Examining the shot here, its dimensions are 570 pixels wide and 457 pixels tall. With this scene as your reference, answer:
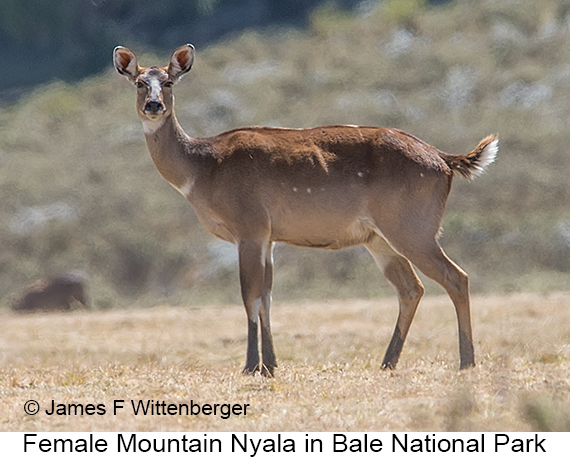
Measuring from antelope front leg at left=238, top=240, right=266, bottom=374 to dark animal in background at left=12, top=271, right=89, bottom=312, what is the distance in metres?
13.0

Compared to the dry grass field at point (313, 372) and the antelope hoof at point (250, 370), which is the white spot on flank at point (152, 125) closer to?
the dry grass field at point (313, 372)

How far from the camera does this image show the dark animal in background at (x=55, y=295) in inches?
885

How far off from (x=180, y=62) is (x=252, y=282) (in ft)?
8.24

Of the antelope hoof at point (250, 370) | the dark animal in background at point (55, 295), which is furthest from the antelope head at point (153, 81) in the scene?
the dark animal in background at point (55, 295)

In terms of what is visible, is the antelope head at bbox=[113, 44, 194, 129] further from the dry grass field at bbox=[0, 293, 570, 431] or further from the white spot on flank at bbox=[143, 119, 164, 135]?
the dry grass field at bbox=[0, 293, 570, 431]

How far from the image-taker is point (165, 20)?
1614 inches

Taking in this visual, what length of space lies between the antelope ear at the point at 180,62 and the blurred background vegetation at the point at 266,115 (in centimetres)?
1325

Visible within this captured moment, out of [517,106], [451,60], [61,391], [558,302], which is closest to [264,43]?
[451,60]

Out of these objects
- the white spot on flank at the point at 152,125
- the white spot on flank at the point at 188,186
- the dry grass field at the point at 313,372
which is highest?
the white spot on flank at the point at 152,125

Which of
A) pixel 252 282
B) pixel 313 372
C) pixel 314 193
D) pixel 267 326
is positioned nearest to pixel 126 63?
pixel 314 193

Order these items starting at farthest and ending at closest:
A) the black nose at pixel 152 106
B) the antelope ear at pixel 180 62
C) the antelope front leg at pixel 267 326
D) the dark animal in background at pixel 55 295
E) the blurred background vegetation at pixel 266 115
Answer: the blurred background vegetation at pixel 266 115, the dark animal in background at pixel 55 295, the antelope ear at pixel 180 62, the black nose at pixel 152 106, the antelope front leg at pixel 267 326

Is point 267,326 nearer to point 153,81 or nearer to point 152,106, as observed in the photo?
point 152,106

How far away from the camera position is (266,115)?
34.6 meters

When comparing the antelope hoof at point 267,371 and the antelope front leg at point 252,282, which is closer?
the antelope hoof at point 267,371
